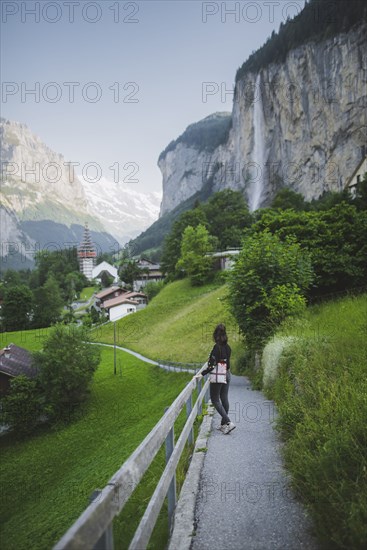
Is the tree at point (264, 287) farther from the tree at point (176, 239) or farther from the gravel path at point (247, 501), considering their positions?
the tree at point (176, 239)

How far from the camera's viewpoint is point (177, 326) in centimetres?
4650

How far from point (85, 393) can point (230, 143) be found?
15231cm

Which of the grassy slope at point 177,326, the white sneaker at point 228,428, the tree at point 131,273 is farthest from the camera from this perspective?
the tree at point 131,273

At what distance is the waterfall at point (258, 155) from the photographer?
11944cm

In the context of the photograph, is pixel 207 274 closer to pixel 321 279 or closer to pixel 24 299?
pixel 321 279

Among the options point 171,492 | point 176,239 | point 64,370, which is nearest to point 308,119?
point 176,239

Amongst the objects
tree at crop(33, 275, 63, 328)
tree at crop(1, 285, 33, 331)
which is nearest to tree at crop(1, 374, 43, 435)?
tree at crop(33, 275, 63, 328)

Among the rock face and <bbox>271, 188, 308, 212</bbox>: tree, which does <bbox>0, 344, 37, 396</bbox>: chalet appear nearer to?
<bbox>271, 188, 308, 212</bbox>: tree

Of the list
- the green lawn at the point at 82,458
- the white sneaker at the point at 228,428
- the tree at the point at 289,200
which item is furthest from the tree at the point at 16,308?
the white sneaker at the point at 228,428

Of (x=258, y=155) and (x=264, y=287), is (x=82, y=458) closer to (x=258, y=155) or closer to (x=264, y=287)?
(x=264, y=287)

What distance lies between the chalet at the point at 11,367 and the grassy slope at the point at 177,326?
12.9 metres

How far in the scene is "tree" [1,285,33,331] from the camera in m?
86.9

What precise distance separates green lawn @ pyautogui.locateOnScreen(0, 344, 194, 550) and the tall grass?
1987 mm

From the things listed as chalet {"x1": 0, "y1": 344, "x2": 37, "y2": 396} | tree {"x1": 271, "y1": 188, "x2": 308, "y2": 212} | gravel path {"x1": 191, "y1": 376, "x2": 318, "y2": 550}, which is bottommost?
chalet {"x1": 0, "y1": 344, "x2": 37, "y2": 396}
